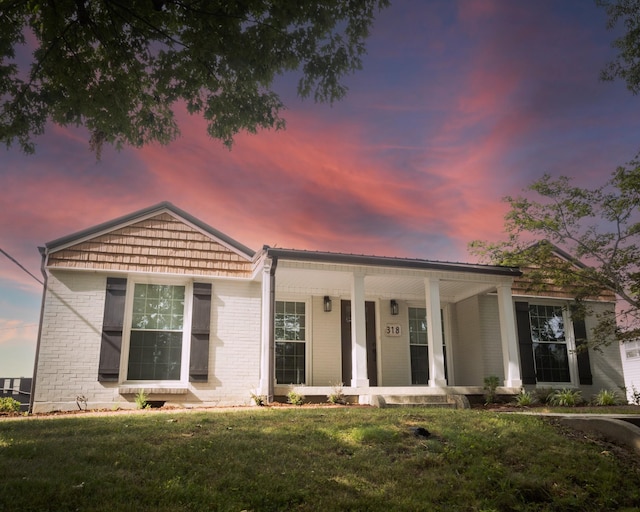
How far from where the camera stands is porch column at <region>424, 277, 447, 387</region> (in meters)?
11.1

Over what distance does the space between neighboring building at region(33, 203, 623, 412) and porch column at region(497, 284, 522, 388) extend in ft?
0.10

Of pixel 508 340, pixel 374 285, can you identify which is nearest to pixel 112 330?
pixel 374 285

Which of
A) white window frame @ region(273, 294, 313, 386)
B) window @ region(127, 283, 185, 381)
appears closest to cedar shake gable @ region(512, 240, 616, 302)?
white window frame @ region(273, 294, 313, 386)

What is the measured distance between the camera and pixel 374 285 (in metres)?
12.8

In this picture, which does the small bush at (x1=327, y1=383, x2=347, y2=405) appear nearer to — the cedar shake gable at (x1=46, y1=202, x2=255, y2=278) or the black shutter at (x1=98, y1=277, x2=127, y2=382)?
the cedar shake gable at (x1=46, y1=202, x2=255, y2=278)

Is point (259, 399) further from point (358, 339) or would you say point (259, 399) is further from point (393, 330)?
point (393, 330)

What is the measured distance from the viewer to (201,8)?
6.36 m

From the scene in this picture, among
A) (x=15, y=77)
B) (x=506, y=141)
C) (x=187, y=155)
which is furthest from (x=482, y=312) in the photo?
(x=15, y=77)

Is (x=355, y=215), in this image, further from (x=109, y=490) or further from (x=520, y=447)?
(x=109, y=490)

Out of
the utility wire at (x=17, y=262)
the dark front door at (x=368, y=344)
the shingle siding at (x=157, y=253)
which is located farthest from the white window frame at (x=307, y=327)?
the utility wire at (x=17, y=262)

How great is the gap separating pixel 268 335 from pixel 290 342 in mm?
2336

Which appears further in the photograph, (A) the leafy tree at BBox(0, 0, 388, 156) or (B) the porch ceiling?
(B) the porch ceiling

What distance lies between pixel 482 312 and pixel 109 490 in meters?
11.2

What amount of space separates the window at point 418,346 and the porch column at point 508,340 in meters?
2.25
